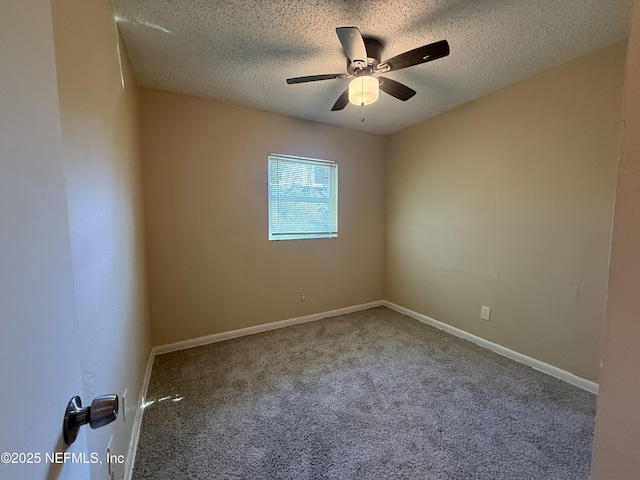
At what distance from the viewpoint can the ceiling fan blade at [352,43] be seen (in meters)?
1.38

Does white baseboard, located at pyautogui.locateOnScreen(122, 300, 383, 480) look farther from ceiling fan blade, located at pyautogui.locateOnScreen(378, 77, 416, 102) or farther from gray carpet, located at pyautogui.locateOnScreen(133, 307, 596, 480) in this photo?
ceiling fan blade, located at pyautogui.locateOnScreen(378, 77, 416, 102)

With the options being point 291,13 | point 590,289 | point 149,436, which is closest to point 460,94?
point 291,13

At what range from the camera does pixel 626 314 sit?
0.43 metres

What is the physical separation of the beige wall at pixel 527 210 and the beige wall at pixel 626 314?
2054 mm

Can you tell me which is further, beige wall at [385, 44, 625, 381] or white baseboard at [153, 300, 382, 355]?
white baseboard at [153, 300, 382, 355]

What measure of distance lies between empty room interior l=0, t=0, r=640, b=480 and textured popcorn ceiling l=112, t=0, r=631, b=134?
17 mm

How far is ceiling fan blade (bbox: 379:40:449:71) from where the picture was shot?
4.75 ft

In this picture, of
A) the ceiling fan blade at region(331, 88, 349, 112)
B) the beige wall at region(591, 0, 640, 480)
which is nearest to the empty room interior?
the beige wall at region(591, 0, 640, 480)

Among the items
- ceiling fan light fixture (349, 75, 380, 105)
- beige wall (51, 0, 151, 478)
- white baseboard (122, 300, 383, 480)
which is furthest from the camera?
ceiling fan light fixture (349, 75, 380, 105)

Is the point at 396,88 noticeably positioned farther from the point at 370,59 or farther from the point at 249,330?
the point at 249,330

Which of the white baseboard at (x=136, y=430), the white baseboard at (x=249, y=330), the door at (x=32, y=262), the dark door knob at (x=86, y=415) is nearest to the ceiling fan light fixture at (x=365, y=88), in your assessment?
the door at (x=32, y=262)

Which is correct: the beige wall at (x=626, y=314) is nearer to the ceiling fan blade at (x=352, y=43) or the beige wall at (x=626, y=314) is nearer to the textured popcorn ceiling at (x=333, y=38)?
the ceiling fan blade at (x=352, y=43)

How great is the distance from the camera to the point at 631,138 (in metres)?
0.42

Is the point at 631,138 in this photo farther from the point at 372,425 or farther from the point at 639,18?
the point at 372,425
